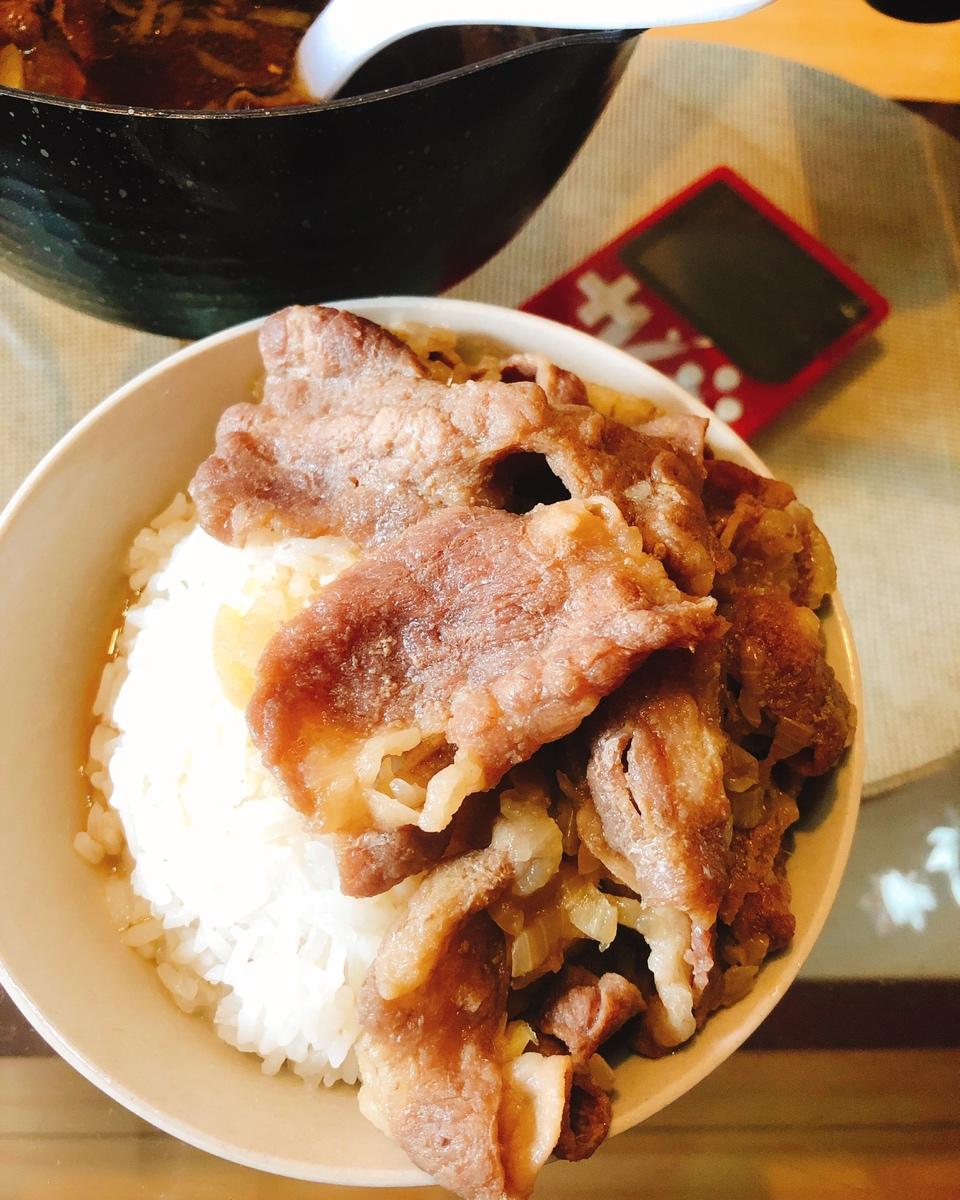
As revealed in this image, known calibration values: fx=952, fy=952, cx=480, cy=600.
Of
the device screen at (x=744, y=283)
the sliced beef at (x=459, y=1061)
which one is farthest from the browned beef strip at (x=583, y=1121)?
the device screen at (x=744, y=283)

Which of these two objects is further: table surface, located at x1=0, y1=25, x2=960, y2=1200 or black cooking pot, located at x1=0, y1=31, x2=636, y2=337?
table surface, located at x1=0, y1=25, x2=960, y2=1200

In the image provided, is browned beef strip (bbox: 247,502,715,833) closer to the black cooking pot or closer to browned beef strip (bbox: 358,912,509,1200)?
browned beef strip (bbox: 358,912,509,1200)

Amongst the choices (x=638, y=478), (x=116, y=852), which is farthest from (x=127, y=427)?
(x=638, y=478)

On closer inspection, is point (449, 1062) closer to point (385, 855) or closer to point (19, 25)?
point (385, 855)

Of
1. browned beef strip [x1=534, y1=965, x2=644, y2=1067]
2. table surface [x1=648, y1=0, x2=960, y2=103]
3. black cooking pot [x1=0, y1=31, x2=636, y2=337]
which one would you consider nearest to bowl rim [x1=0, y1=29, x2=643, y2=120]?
black cooking pot [x1=0, y1=31, x2=636, y2=337]

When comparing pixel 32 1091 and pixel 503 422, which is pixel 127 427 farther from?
pixel 32 1091
